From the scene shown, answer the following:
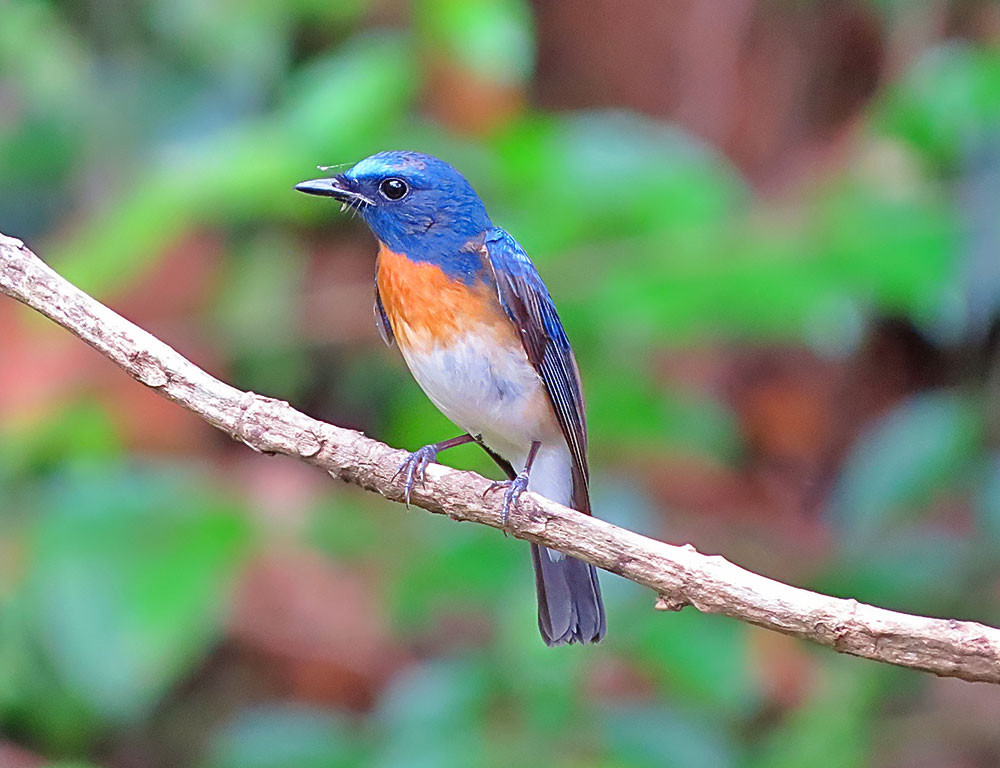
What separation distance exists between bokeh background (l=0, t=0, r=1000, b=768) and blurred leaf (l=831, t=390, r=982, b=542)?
1 centimetres

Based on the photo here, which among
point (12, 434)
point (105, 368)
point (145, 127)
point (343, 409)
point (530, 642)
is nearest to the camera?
point (530, 642)

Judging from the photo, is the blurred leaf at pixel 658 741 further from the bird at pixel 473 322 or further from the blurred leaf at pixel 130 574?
the blurred leaf at pixel 130 574

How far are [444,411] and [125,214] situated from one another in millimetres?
1372

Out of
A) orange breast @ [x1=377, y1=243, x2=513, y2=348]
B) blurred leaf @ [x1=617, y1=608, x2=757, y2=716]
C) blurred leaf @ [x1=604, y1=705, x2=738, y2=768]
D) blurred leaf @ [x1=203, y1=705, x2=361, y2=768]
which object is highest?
orange breast @ [x1=377, y1=243, x2=513, y2=348]

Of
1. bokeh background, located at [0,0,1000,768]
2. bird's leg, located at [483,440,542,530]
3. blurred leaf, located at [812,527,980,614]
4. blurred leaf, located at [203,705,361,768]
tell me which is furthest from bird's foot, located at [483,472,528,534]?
blurred leaf, located at [812,527,980,614]

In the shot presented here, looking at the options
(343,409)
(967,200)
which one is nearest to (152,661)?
(343,409)

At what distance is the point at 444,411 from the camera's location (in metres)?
3.76

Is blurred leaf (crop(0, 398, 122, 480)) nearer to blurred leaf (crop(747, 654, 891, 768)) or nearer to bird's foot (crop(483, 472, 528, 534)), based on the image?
bird's foot (crop(483, 472, 528, 534))

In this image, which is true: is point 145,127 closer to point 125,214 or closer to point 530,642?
point 125,214

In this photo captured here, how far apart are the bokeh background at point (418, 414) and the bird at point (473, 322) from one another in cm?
52

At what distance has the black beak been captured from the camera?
12.0 ft

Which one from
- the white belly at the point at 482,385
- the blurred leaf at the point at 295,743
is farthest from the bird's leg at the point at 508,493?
the blurred leaf at the point at 295,743

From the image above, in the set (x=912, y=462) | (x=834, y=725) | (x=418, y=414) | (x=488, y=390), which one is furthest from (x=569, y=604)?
(x=912, y=462)

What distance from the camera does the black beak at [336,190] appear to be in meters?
3.65
